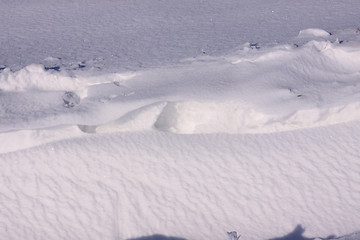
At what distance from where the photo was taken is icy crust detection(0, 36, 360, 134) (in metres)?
2.27

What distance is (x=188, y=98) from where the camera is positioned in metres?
2.31

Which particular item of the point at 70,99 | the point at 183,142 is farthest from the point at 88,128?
the point at 183,142

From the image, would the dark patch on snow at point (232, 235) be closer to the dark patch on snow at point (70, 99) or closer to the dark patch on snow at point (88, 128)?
the dark patch on snow at point (88, 128)

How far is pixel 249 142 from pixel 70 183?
3.91ft

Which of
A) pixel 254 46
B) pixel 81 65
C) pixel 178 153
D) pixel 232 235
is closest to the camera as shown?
pixel 232 235

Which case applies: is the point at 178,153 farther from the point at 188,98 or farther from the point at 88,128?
the point at 88,128

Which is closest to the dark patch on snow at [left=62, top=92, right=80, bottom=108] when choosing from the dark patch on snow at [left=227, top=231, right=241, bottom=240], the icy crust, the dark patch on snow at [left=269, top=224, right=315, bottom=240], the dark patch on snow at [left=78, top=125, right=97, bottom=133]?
the icy crust

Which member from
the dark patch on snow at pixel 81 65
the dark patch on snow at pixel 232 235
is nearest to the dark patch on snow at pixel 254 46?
the dark patch on snow at pixel 81 65

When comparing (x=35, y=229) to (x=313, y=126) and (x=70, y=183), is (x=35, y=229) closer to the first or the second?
(x=70, y=183)

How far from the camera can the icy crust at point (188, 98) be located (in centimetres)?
227

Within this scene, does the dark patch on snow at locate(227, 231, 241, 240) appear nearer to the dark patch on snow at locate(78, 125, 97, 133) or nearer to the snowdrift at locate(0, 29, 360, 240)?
the snowdrift at locate(0, 29, 360, 240)

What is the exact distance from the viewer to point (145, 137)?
2291mm

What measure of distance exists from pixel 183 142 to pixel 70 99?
2.66 feet

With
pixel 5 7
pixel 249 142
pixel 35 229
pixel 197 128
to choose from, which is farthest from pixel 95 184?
pixel 5 7
